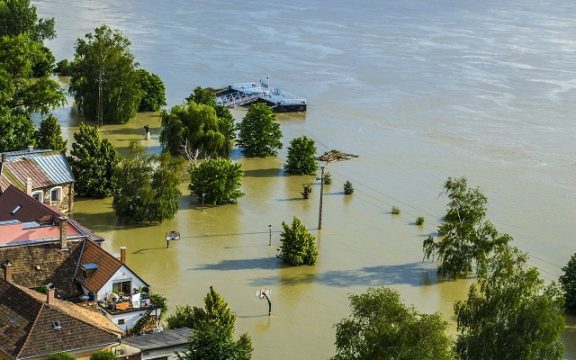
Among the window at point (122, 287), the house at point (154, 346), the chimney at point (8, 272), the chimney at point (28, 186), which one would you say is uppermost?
the chimney at point (28, 186)

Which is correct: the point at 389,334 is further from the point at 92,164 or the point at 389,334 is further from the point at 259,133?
the point at 259,133

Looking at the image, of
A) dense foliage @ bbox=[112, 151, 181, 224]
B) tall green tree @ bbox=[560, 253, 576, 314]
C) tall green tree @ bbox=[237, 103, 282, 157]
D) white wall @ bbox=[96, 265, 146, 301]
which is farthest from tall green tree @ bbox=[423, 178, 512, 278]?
tall green tree @ bbox=[237, 103, 282, 157]

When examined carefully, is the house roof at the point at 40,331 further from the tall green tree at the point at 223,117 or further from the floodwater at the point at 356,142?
the tall green tree at the point at 223,117

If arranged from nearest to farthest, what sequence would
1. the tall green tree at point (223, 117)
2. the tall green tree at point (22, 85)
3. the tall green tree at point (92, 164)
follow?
the tall green tree at point (92, 164)
the tall green tree at point (22, 85)
the tall green tree at point (223, 117)

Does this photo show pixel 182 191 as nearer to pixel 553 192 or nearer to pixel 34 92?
pixel 34 92

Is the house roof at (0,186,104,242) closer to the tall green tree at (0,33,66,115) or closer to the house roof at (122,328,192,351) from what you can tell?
the house roof at (122,328,192,351)

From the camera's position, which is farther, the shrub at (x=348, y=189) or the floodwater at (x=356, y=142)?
the shrub at (x=348, y=189)

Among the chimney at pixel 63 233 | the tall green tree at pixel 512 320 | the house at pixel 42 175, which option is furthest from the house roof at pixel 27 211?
the tall green tree at pixel 512 320
